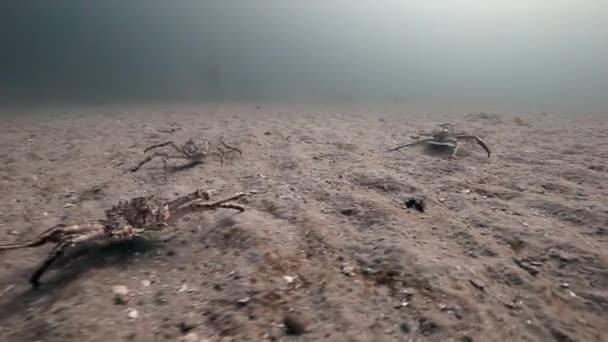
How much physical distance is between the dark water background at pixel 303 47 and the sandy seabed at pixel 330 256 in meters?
18.9

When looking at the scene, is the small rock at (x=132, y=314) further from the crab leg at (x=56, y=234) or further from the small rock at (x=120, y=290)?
the crab leg at (x=56, y=234)

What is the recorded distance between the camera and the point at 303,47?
47.1m

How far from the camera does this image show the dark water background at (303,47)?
89.8ft

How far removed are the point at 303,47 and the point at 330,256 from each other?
47.5 meters

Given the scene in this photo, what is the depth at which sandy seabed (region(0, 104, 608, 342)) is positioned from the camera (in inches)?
71.7

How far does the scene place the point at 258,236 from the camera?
2627 millimetres

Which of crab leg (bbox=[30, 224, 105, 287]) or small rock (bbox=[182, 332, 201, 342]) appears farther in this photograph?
crab leg (bbox=[30, 224, 105, 287])

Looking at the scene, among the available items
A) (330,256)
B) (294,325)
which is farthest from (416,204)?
(294,325)

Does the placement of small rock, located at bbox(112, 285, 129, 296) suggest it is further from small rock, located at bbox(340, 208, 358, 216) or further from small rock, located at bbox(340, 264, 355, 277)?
small rock, located at bbox(340, 208, 358, 216)

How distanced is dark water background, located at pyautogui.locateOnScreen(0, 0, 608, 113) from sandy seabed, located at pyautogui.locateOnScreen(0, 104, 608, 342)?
1893 cm

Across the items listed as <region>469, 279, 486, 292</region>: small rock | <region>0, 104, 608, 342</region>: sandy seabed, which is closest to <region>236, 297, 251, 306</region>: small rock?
<region>0, 104, 608, 342</region>: sandy seabed

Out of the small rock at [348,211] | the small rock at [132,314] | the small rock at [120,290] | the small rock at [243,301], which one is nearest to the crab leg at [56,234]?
the small rock at [120,290]

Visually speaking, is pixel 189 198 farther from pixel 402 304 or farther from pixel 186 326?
pixel 402 304

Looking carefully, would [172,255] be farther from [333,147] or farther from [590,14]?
[590,14]
